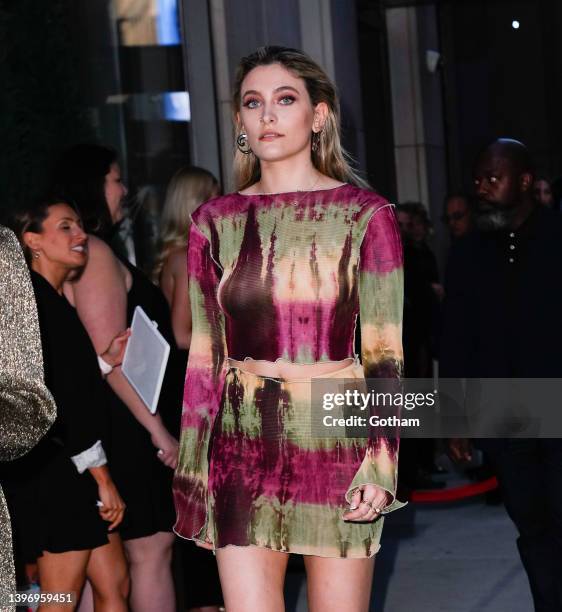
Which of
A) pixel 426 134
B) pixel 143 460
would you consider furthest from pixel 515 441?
pixel 426 134

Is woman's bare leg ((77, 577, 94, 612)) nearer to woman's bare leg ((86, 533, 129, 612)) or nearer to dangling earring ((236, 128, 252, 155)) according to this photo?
woman's bare leg ((86, 533, 129, 612))

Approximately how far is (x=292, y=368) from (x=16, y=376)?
3.10 ft

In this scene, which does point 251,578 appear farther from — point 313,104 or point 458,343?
point 458,343

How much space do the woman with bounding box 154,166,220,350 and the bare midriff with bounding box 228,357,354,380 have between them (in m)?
1.96

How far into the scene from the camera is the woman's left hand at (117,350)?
4508 mm

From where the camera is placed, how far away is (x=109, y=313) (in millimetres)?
4547

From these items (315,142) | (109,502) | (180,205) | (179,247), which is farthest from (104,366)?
(315,142)

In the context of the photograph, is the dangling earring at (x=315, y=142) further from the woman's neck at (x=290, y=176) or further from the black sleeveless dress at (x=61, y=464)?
the black sleeveless dress at (x=61, y=464)

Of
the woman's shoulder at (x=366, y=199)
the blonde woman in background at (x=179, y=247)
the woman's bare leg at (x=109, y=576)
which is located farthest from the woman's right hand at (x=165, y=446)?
the woman's shoulder at (x=366, y=199)

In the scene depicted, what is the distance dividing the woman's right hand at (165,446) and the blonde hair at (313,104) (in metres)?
1.36

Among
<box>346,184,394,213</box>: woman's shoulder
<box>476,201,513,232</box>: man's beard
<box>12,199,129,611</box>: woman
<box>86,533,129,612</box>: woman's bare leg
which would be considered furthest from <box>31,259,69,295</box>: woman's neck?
<box>476,201,513,232</box>: man's beard

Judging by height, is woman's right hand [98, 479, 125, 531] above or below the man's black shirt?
below

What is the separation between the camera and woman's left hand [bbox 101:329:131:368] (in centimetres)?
451

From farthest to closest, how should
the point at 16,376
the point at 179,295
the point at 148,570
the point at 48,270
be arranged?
the point at 179,295
the point at 148,570
the point at 48,270
the point at 16,376
